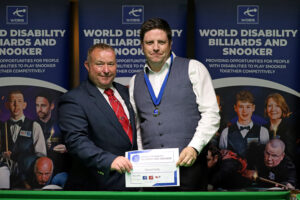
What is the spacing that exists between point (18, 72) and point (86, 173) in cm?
162

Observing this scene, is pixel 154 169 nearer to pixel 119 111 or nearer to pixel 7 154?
pixel 119 111

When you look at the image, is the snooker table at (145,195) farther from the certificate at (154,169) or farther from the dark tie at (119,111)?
the dark tie at (119,111)

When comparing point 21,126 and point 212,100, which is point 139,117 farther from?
point 21,126

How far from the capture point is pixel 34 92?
3.87m

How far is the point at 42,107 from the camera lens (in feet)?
12.7

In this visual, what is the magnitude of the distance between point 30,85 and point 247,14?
90.6 inches

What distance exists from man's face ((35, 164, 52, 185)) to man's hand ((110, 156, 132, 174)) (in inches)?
62.2

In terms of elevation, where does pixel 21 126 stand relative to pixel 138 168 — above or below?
above

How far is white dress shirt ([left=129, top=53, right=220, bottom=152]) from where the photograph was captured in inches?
101

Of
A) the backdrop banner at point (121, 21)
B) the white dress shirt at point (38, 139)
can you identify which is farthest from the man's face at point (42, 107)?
the backdrop banner at point (121, 21)

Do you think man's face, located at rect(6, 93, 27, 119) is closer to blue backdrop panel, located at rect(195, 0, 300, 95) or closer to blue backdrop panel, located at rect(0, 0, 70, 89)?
blue backdrop panel, located at rect(0, 0, 70, 89)

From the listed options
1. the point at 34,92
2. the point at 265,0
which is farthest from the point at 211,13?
the point at 34,92

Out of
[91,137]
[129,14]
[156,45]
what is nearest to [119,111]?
[91,137]

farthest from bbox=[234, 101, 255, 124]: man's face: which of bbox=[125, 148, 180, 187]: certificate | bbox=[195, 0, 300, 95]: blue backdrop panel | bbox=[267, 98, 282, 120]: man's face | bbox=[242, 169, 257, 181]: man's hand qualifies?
bbox=[125, 148, 180, 187]: certificate
